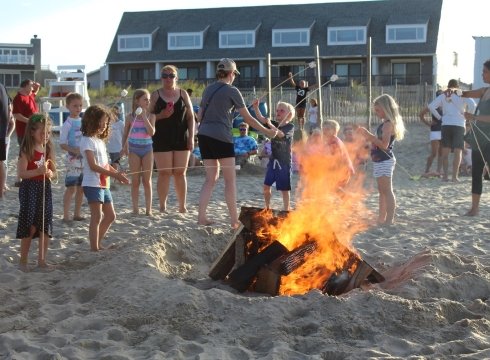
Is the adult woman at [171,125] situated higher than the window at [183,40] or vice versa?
the window at [183,40]

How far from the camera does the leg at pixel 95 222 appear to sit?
6.41 m

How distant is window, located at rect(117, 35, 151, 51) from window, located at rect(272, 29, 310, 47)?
901 cm

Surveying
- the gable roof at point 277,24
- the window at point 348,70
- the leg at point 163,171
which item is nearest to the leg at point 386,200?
the leg at point 163,171

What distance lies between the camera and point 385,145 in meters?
7.87

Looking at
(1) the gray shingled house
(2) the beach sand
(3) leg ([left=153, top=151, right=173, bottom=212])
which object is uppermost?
(1) the gray shingled house

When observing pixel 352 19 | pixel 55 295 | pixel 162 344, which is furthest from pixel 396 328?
pixel 352 19

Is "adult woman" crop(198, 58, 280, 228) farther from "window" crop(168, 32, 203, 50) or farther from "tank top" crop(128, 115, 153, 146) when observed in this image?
"window" crop(168, 32, 203, 50)

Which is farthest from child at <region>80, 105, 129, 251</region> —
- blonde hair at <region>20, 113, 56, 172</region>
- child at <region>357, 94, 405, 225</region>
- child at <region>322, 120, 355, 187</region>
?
child at <region>322, 120, 355, 187</region>

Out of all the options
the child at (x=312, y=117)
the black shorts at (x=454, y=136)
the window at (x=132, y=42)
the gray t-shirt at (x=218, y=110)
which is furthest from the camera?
the window at (x=132, y=42)

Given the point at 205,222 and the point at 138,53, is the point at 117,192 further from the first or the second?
the point at 138,53

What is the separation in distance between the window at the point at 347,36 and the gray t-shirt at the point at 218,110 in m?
39.6

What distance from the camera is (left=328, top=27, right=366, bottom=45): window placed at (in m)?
46.1

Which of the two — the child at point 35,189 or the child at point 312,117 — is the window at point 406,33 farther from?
the child at point 35,189

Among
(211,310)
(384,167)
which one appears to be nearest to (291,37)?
(384,167)
